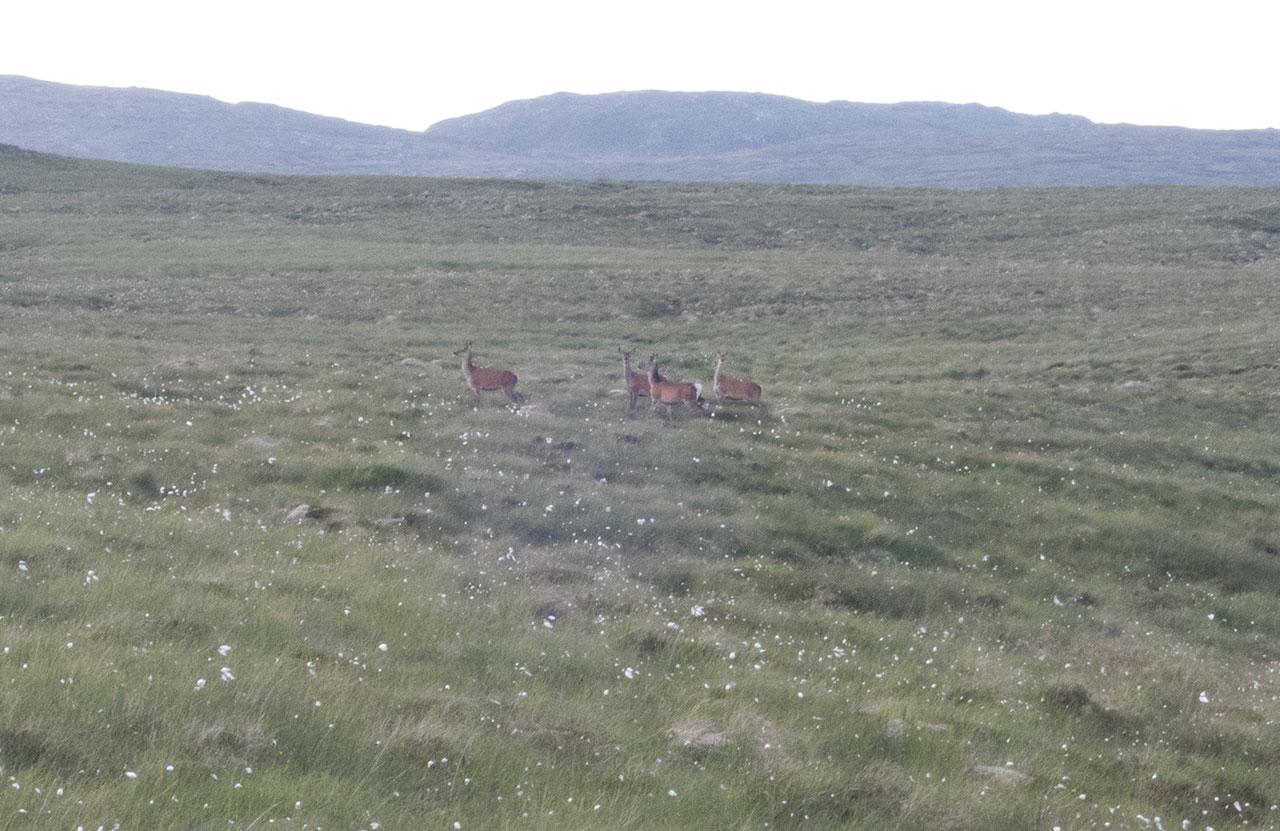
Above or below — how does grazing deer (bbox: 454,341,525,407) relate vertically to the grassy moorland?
above

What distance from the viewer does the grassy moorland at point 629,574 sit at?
297 inches

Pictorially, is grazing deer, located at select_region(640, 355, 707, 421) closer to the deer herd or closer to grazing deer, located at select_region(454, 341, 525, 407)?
the deer herd

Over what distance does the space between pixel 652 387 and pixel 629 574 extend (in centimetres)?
913

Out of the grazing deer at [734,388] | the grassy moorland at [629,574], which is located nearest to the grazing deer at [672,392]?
the grassy moorland at [629,574]

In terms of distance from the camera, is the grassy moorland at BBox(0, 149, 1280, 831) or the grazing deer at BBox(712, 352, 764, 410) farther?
the grazing deer at BBox(712, 352, 764, 410)

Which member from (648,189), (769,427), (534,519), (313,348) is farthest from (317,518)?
(648,189)

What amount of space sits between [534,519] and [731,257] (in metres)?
44.7

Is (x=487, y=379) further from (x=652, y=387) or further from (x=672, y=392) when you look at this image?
(x=672, y=392)

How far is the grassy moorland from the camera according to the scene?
754 centimetres

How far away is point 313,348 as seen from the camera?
3228cm

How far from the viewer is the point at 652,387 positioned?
Result: 22.8m

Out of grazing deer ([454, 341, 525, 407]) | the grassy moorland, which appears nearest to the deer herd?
grazing deer ([454, 341, 525, 407])

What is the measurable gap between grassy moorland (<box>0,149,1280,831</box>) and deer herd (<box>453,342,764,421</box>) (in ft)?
2.05

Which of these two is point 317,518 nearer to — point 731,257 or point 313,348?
point 313,348
